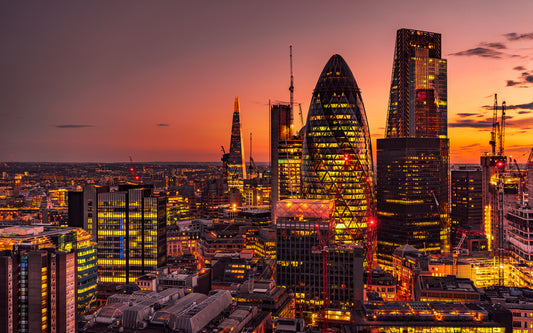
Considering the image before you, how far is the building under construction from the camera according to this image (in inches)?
6329

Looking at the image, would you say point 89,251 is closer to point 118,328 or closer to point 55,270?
point 55,270

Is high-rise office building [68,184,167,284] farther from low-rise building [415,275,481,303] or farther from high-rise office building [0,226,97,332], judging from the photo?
low-rise building [415,275,481,303]

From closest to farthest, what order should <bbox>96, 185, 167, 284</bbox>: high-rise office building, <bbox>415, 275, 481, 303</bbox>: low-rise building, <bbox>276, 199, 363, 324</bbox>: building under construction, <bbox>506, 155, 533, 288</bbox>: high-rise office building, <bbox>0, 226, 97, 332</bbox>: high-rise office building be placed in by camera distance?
<bbox>0, 226, 97, 332</bbox>: high-rise office building, <bbox>415, 275, 481, 303</bbox>: low-rise building, <bbox>276, 199, 363, 324</bbox>: building under construction, <bbox>506, 155, 533, 288</bbox>: high-rise office building, <bbox>96, 185, 167, 284</bbox>: high-rise office building

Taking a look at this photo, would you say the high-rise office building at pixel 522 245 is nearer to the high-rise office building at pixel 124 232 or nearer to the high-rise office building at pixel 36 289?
the high-rise office building at pixel 124 232

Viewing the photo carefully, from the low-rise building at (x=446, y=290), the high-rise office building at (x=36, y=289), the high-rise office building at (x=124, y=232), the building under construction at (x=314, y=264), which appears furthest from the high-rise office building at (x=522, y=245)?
the high-rise office building at (x=36, y=289)

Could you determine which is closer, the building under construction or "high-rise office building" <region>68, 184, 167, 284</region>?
the building under construction

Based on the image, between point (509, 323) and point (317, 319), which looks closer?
point (509, 323)

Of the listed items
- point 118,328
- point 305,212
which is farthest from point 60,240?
point 305,212

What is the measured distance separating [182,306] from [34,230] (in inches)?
2365

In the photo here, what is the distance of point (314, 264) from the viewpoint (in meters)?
166

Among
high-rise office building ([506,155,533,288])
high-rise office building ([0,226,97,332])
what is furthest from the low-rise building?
high-rise office building ([0,226,97,332])

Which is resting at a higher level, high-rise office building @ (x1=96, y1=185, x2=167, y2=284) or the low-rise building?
high-rise office building @ (x1=96, y1=185, x2=167, y2=284)

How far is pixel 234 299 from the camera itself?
458 ft

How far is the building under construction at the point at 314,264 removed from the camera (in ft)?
527
